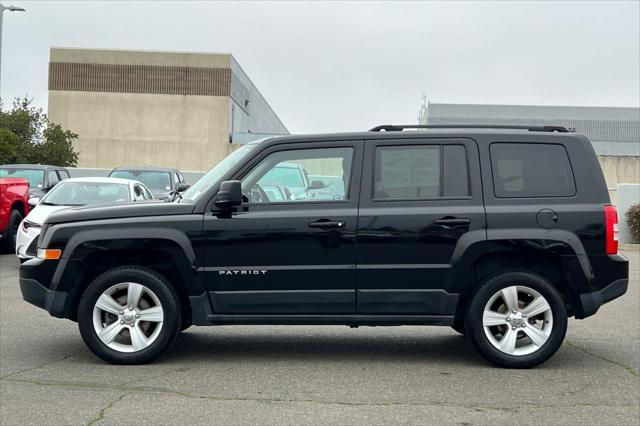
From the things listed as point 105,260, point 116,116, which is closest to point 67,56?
point 116,116

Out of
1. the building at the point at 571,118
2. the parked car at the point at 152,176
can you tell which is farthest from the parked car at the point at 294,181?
the building at the point at 571,118

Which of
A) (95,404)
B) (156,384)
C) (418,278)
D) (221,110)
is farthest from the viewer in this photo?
(221,110)

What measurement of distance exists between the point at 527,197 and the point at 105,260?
354 cm

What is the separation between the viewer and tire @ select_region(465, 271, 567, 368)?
281 inches

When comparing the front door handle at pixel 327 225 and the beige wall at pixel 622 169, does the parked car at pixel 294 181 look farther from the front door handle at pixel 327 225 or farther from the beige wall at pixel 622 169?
the beige wall at pixel 622 169

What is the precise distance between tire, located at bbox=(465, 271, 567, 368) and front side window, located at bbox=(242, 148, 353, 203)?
4.65ft

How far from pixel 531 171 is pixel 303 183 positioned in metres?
1.92

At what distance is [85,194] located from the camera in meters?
15.0

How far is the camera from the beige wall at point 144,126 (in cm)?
6825

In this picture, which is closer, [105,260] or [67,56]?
[105,260]

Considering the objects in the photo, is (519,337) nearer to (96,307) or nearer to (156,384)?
(156,384)

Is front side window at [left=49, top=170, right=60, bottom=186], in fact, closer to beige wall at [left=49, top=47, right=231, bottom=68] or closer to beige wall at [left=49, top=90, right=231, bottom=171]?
beige wall at [left=49, top=90, right=231, bottom=171]

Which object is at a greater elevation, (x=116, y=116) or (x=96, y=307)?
(x=116, y=116)

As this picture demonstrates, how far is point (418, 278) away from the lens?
718 centimetres
